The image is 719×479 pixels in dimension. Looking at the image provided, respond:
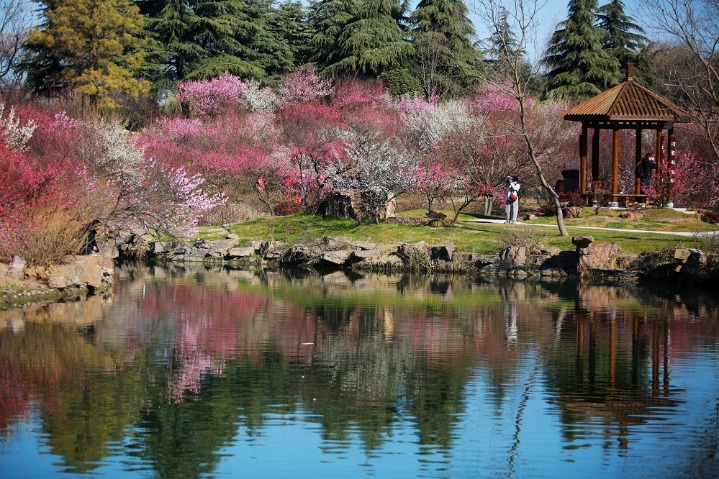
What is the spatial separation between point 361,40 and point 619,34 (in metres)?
14.3

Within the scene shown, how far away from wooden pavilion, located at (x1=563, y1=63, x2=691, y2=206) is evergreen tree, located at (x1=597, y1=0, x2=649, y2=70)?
829 inches

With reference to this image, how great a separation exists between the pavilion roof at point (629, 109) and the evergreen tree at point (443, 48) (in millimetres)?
19349

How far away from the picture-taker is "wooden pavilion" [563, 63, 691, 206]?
32938 millimetres

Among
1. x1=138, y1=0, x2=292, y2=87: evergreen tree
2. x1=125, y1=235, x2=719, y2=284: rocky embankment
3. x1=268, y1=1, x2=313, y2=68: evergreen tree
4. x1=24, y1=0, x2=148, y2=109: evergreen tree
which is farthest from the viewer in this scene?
x1=268, y1=1, x2=313, y2=68: evergreen tree

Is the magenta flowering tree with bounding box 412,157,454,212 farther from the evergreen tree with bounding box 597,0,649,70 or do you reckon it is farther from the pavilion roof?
the evergreen tree with bounding box 597,0,649,70

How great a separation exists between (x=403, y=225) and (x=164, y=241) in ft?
27.5

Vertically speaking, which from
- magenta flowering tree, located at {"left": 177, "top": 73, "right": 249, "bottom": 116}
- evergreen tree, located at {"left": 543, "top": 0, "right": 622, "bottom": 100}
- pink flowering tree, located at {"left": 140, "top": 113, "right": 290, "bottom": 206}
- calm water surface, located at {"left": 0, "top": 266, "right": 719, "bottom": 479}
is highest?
evergreen tree, located at {"left": 543, "top": 0, "right": 622, "bottom": 100}

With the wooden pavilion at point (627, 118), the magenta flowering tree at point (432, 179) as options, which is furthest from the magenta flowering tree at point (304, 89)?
the wooden pavilion at point (627, 118)

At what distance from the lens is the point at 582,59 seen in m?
52.0

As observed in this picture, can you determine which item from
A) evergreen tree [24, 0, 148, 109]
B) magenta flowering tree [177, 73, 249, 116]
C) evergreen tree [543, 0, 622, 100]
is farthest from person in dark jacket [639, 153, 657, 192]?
evergreen tree [24, 0, 148, 109]

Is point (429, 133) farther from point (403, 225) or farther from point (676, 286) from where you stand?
point (676, 286)

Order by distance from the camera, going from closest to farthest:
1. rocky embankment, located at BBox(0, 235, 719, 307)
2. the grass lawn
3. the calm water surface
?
1. the calm water surface
2. rocky embankment, located at BBox(0, 235, 719, 307)
3. the grass lawn

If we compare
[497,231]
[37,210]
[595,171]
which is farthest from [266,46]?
[37,210]

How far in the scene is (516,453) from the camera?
9.90 metres
